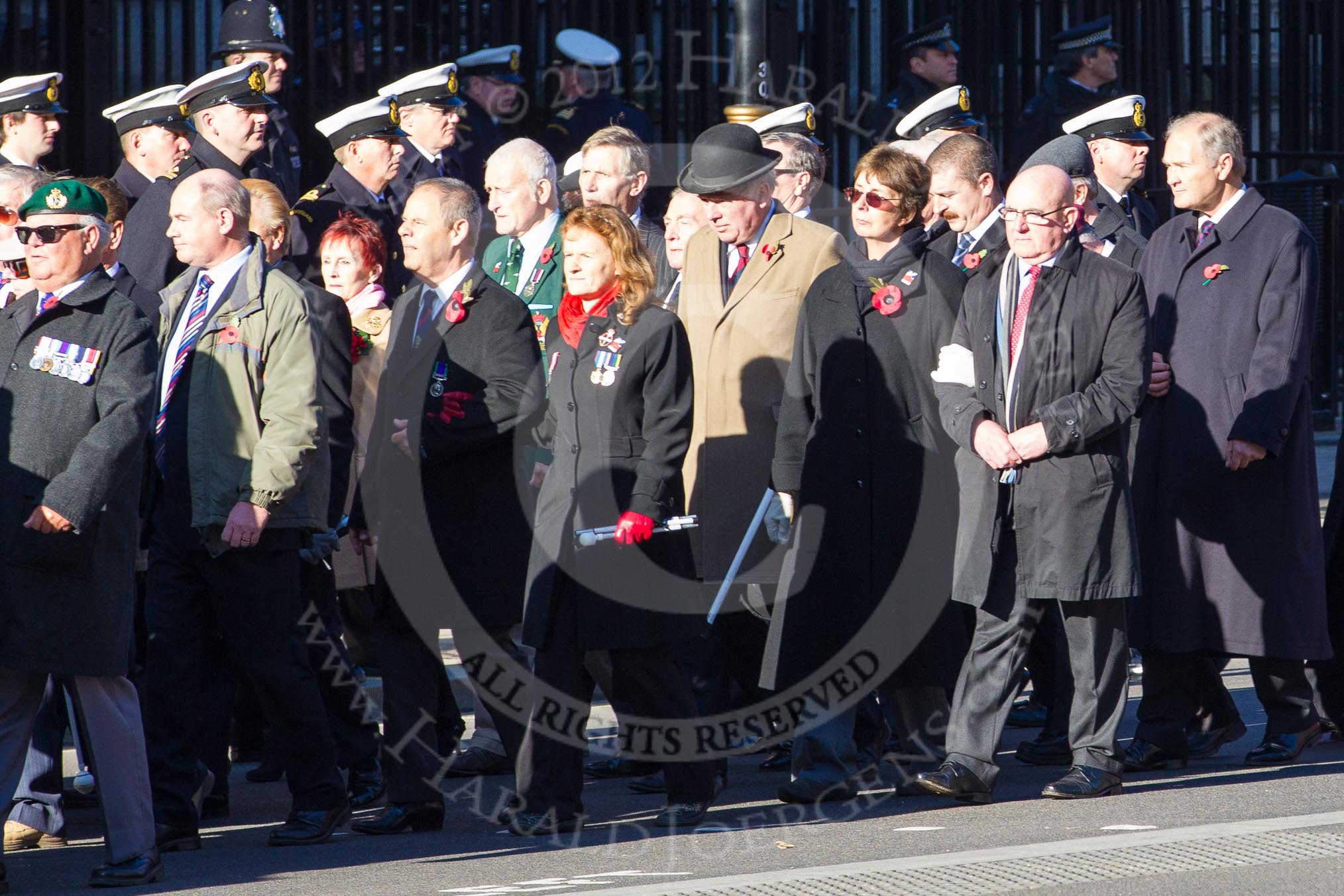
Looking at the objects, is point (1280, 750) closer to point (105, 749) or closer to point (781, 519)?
point (781, 519)

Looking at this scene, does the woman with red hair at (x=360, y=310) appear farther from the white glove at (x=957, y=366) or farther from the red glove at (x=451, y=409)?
the white glove at (x=957, y=366)

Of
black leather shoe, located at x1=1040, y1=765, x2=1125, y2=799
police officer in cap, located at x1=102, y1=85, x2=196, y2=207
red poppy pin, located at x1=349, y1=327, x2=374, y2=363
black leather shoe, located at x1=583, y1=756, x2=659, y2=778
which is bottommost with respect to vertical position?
black leather shoe, located at x1=583, y1=756, x2=659, y2=778

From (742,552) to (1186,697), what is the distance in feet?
5.13

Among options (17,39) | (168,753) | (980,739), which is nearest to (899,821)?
(980,739)

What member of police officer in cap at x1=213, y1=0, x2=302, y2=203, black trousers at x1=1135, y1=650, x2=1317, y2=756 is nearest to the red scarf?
black trousers at x1=1135, y1=650, x2=1317, y2=756

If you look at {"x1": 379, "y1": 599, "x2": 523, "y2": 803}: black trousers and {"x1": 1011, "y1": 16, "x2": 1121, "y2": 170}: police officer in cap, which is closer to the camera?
{"x1": 379, "y1": 599, "x2": 523, "y2": 803}: black trousers

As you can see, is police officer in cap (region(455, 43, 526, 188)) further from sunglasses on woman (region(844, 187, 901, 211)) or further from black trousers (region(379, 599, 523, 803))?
black trousers (region(379, 599, 523, 803))

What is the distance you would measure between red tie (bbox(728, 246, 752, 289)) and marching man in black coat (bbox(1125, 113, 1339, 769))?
1422 millimetres

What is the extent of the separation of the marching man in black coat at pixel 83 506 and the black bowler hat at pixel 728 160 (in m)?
2.03

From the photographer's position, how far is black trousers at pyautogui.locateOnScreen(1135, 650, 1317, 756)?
684cm

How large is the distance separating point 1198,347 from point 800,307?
4.60ft

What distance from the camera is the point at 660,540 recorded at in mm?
5941

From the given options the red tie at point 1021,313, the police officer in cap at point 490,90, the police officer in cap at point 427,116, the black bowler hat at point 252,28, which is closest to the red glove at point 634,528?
the red tie at point 1021,313

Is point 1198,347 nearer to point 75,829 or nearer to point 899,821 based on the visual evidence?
point 899,821
